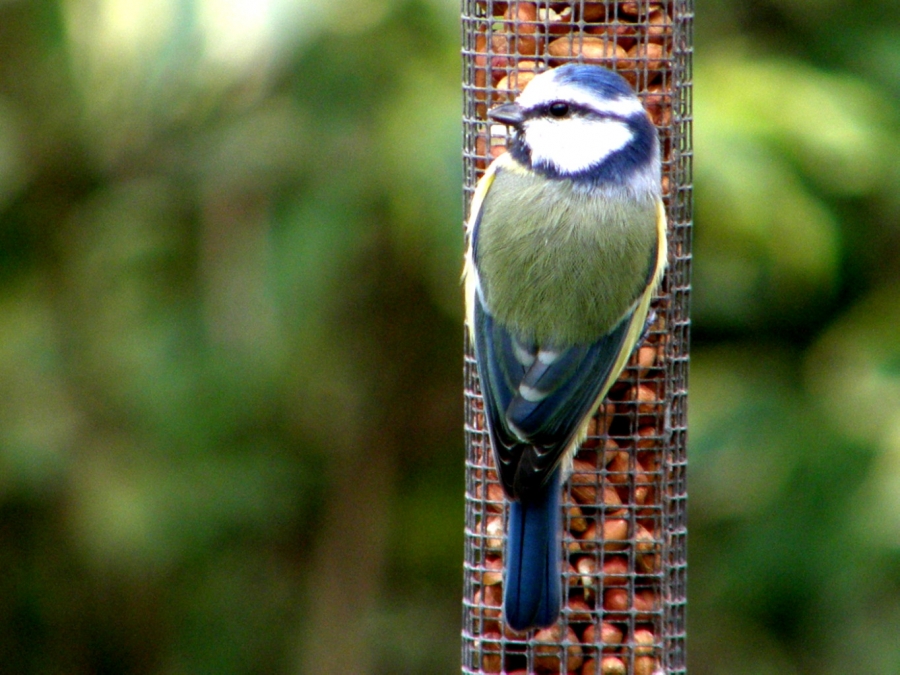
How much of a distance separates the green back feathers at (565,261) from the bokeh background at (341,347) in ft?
2.52

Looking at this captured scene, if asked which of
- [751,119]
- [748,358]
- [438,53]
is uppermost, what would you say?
[438,53]

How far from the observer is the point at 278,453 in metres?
5.57

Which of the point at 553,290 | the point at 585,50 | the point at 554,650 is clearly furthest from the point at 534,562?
the point at 585,50

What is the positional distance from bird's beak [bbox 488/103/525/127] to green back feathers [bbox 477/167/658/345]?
0.48 ft

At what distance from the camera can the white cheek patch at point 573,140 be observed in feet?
10.8

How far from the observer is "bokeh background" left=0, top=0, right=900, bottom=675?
445 cm

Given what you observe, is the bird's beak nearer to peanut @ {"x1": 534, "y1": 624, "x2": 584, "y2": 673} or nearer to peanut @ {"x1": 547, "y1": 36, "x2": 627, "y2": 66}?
peanut @ {"x1": 547, "y1": 36, "x2": 627, "y2": 66}

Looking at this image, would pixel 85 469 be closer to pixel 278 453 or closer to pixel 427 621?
pixel 278 453

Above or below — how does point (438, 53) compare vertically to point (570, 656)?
above

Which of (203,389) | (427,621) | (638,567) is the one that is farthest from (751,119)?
(427,621)

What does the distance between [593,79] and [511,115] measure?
0.72 ft

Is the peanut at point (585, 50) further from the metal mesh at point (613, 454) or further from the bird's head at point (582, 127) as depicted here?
the bird's head at point (582, 127)

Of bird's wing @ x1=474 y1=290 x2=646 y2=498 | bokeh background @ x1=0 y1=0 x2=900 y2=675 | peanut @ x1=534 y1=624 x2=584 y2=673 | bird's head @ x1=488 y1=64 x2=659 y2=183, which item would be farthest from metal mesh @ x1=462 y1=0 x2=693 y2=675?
bokeh background @ x1=0 y1=0 x2=900 y2=675

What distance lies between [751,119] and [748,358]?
1.27 metres
